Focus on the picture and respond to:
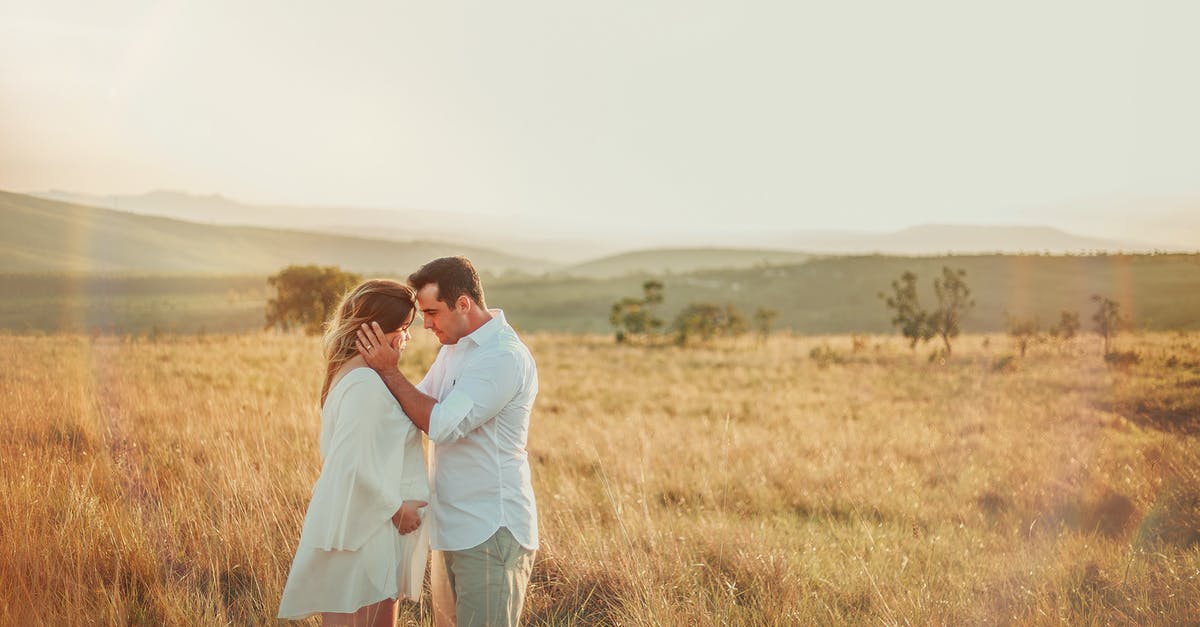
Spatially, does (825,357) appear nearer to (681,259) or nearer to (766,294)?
(766,294)

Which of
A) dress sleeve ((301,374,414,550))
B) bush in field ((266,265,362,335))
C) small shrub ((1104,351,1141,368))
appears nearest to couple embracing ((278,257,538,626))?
dress sleeve ((301,374,414,550))

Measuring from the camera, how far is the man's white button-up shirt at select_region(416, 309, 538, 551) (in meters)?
3.21

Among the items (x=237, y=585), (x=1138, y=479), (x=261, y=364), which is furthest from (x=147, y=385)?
(x=1138, y=479)

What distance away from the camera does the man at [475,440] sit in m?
3.18

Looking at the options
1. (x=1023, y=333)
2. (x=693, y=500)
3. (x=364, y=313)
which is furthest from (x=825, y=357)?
(x=364, y=313)

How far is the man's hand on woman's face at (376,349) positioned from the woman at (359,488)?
5cm

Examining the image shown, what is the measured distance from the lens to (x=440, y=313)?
11.1 feet

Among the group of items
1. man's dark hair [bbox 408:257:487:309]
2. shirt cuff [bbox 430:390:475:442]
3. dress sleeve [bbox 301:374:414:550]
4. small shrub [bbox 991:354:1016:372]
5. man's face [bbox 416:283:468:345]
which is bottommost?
small shrub [bbox 991:354:1016:372]

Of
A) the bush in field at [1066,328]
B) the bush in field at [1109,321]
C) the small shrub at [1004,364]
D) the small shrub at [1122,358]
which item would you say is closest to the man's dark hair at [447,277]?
the small shrub at [1122,358]

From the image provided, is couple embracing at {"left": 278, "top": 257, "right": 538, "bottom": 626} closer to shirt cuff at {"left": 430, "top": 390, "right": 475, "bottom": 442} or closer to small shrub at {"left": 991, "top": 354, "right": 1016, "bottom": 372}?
shirt cuff at {"left": 430, "top": 390, "right": 475, "bottom": 442}

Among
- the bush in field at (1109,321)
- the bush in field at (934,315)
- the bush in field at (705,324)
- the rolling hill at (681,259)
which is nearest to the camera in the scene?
the bush in field at (1109,321)

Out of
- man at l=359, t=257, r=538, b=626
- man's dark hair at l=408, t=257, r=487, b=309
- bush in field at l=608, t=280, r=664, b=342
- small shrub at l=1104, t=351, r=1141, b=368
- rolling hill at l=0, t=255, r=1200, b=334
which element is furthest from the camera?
bush in field at l=608, t=280, r=664, b=342

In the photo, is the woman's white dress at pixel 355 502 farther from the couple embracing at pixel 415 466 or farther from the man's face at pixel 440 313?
the man's face at pixel 440 313

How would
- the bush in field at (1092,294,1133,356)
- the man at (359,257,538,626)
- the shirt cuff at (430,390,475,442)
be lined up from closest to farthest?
the shirt cuff at (430,390,475,442), the man at (359,257,538,626), the bush in field at (1092,294,1133,356)
